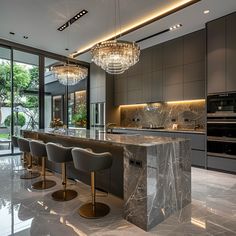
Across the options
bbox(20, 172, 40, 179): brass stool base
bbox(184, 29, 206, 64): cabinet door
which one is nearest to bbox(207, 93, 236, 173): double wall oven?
bbox(184, 29, 206, 64): cabinet door

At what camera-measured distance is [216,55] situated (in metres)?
4.70

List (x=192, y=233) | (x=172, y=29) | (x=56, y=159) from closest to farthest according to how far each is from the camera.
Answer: (x=192, y=233), (x=56, y=159), (x=172, y=29)

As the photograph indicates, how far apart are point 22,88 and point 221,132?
246 inches

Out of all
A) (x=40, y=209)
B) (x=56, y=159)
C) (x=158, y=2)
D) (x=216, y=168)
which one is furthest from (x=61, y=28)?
(x=216, y=168)

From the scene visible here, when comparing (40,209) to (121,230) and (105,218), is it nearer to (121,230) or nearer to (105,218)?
(105,218)

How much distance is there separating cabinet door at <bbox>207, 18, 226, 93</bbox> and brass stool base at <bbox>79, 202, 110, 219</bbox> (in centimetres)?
370

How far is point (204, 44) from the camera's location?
17.1ft

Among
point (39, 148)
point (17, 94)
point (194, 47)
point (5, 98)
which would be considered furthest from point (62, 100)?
point (194, 47)

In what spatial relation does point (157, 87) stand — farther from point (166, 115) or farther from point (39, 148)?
point (39, 148)

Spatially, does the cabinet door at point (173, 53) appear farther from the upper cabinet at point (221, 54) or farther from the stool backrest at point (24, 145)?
the stool backrest at point (24, 145)

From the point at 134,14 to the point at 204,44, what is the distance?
204 centimetres

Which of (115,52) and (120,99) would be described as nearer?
(115,52)

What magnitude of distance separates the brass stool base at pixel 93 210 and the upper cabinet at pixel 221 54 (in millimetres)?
3690

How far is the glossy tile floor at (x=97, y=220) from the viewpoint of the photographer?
7.48 ft
